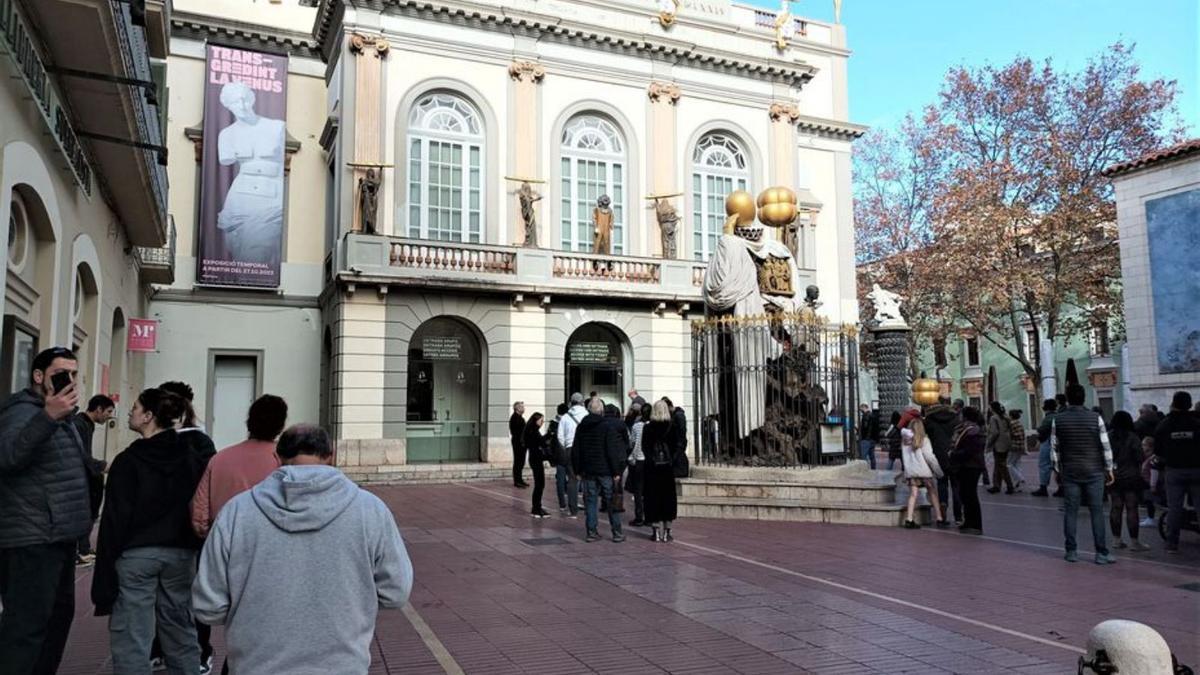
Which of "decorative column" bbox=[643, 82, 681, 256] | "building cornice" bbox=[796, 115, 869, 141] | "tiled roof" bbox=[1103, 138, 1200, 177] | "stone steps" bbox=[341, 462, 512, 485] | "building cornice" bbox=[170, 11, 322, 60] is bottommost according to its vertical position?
"stone steps" bbox=[341, 462, 512, 485]

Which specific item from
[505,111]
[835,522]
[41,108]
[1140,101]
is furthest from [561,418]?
[1140,101]

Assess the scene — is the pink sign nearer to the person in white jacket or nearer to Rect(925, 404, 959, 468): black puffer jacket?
the person in white jacket

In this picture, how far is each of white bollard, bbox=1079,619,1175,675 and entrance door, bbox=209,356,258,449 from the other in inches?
948

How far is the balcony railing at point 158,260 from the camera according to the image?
64.1ft

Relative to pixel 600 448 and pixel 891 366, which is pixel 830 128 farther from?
pixel 600 448

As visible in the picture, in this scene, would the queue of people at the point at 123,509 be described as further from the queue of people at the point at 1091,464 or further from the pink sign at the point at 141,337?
the pink sign at the point at 141,337

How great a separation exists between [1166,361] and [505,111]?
18.9 m

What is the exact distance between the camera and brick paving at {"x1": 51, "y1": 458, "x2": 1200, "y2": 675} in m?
5.62

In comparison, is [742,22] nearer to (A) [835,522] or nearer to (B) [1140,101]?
(B) [1140,101]

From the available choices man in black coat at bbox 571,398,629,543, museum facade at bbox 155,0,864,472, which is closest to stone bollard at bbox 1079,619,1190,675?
man in black coat at bbox 571,398,629,543

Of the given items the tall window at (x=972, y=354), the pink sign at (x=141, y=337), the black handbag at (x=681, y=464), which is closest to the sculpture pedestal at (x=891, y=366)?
the black handbag at (x=681, y=464)

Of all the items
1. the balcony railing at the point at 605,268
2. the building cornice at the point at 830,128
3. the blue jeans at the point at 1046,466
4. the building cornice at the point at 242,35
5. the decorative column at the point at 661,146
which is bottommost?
the blue jeans at the point at 1046,466

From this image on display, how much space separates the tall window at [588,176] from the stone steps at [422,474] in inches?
275

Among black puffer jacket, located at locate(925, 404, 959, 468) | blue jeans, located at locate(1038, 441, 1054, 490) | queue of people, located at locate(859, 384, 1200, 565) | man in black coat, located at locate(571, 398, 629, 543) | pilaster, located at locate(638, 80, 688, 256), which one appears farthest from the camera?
pilaster, located at locate(638, 80, 688, 256)
